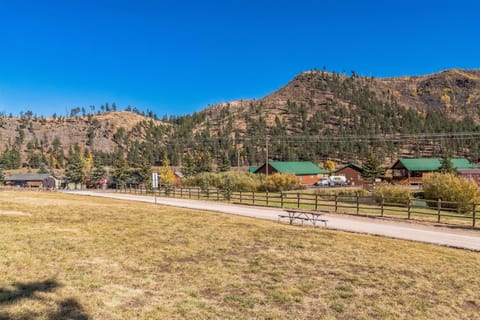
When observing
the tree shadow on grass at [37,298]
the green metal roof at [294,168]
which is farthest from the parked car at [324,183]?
the tree shadow on grass at [37,298]

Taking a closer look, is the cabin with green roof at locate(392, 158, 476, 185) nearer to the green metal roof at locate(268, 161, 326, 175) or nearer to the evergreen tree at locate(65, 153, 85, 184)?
the green metal roof at locate(268, 161, 326, 175)

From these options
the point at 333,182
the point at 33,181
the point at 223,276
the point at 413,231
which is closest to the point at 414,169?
the point at 333,182

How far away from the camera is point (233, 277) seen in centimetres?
834

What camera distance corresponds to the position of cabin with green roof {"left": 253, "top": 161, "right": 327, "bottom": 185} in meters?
80.4

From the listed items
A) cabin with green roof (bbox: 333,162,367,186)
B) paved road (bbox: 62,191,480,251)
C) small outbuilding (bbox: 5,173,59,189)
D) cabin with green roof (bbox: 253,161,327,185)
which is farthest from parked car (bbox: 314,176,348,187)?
small outbuilding (bbox: 5,173,59,189)

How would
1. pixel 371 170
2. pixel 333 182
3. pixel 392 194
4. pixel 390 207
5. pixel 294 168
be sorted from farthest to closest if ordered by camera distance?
pixel 294 168 → pixel 333 182 → pixel 371 170 → pixel 392 194 → pixel 390 207

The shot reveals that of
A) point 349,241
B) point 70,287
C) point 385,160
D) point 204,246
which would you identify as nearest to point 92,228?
point 204,246

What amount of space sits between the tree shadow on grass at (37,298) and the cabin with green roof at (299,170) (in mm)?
72733

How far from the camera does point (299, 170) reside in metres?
83.4

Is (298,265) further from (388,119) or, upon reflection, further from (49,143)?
(49,143)

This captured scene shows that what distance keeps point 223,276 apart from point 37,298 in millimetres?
3949

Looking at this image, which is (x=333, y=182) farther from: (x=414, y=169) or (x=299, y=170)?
(x=414, y=169)

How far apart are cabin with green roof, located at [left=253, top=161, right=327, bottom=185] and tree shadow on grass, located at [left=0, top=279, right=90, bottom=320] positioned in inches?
2864

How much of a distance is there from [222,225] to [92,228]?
579 cm
